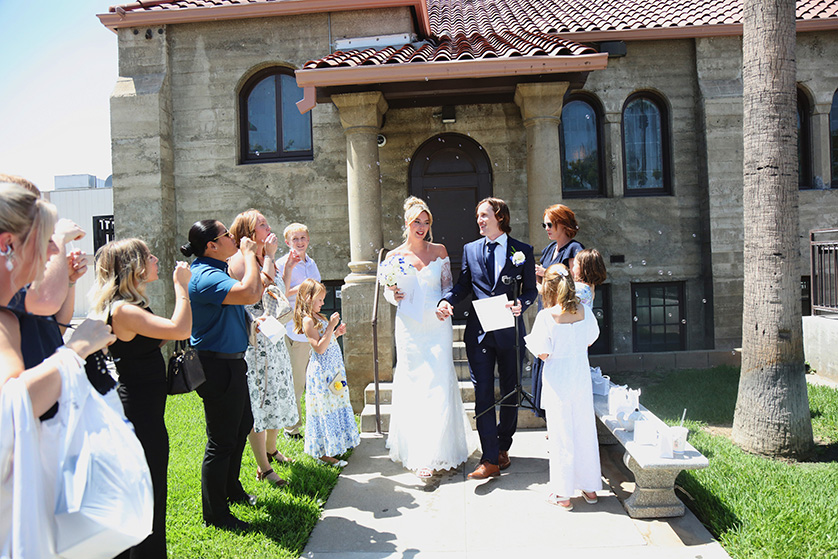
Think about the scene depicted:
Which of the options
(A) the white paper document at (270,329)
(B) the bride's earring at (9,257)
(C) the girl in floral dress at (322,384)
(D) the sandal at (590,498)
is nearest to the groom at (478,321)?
(D) the sandal at (590,498)

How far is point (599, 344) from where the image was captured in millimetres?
10922

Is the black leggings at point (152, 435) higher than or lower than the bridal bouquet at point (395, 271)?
lower

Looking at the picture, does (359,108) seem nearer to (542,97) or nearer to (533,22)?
(542,97)

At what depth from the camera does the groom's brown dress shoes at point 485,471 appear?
5074mm

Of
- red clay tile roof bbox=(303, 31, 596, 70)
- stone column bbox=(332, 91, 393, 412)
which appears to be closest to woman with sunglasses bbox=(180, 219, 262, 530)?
stone column bbox=(332, 91, 393, 412)

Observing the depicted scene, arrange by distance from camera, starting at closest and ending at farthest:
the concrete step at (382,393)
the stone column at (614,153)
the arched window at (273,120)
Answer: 1. the concrete step at (382,393)
2. the arched window at (273,120)
3. the stone column at (614,153)

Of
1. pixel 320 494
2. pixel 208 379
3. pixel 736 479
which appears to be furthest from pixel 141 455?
pixel 736 479

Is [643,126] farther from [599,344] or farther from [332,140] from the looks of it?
[332,140]

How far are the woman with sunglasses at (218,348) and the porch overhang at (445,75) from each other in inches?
143

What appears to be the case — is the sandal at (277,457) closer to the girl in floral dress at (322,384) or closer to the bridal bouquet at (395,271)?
the girl in floral dress at (322,384)

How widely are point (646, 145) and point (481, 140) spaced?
3505 millimetres

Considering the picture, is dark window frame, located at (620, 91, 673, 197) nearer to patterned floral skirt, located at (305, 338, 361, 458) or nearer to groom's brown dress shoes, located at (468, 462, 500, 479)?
groom's brown dress shoes, located at (468, 462, 500, 479)

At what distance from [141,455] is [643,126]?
34.7ft

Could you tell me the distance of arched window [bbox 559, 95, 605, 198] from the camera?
35.3ft
